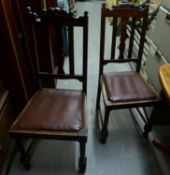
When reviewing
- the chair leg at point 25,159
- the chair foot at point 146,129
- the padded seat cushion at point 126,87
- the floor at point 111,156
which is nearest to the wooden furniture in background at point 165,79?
the padded seat cushion at point 126,87

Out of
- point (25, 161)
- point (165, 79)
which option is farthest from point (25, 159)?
point (165, 79)

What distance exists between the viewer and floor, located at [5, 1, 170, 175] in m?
1.45

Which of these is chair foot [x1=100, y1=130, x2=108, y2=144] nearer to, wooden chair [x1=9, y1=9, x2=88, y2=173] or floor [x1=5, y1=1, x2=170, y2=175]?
floor [x1=5, y1=1, x2=170, y2=175]

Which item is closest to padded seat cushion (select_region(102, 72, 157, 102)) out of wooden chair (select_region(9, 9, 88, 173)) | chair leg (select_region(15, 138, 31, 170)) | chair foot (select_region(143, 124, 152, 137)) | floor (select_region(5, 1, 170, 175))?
wooden chair (select_region(9, 9, 88, 173))

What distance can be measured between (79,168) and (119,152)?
1.21 ft

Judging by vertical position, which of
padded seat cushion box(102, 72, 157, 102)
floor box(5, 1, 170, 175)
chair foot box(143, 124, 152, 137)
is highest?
padded seat cushion box(102, 72, 157, 102)

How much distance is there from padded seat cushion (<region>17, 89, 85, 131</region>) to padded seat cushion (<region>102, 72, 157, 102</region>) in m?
0.24

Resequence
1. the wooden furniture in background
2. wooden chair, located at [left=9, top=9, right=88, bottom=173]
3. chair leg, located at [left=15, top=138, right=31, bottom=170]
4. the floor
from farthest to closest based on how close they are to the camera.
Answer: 1. the floor
2. chair leg, located at [left=15, top=138, right=31, bottom=170]
3. wooden chair, located at [left=9, top=9, right=88, bottom=173]
4. the wooden furniture in background

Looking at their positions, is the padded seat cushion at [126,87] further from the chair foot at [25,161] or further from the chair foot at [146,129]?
the chair foot at [25,161]

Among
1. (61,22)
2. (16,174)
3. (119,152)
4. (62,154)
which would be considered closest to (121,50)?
(61,22)

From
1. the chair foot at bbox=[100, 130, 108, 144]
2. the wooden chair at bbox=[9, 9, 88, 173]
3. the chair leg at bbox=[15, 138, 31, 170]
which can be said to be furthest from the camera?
the chair foot at bbox=[100, 130, 108, 144]

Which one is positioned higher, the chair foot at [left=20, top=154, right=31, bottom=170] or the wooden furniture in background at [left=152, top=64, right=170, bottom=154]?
the wooden furniture in background at [left=152, top=64, right=170, bottom=154]

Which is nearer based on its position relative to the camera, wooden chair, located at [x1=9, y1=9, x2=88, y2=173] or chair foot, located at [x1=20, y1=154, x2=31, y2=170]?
wooden chair, located at [x1=9, y1=9, x2=88, y2=173]

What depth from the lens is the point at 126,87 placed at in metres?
1.54
